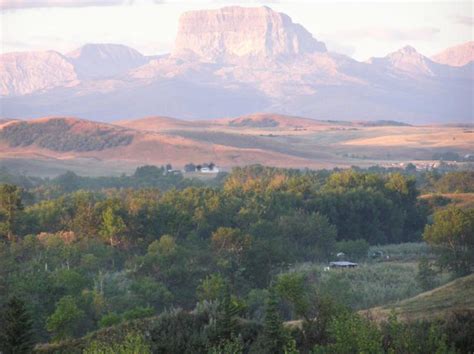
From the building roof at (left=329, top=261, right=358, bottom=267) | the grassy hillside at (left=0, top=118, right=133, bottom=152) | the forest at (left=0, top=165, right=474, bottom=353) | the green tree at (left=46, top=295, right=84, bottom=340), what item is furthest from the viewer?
the grassy hillside at (left=0, top=118, right=133, bottom=152)

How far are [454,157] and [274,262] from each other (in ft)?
390

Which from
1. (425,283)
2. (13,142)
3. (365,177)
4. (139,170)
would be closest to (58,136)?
(13,142)

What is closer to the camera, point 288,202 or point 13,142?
point 288,202

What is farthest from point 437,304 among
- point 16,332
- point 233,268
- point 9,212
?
point 9,212

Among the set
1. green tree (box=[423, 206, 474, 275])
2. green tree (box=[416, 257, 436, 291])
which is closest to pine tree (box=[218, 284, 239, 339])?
green tree (box=[416, 257, 436, 291])

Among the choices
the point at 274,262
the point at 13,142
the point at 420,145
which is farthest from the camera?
the point at 420,145

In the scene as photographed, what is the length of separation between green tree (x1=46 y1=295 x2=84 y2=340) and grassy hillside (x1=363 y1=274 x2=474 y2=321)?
474 inches

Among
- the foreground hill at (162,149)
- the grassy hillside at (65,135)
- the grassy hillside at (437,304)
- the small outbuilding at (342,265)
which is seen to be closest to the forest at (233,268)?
the small outbuilding at (342,265)

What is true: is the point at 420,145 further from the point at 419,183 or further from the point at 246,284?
the point at 246,284

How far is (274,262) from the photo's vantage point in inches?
2181

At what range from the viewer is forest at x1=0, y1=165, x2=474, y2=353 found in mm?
29250

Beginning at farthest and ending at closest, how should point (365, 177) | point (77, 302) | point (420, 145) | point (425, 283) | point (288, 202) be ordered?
point (420, 145) < point (365, 177) < point (288, 202) < point (425, 283) < point (77, 302)

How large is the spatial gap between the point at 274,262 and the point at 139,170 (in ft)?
225

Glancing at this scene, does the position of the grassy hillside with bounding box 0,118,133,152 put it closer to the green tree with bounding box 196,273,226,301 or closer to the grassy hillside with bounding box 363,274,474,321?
the green tree with bounding box 196,273,226,301
